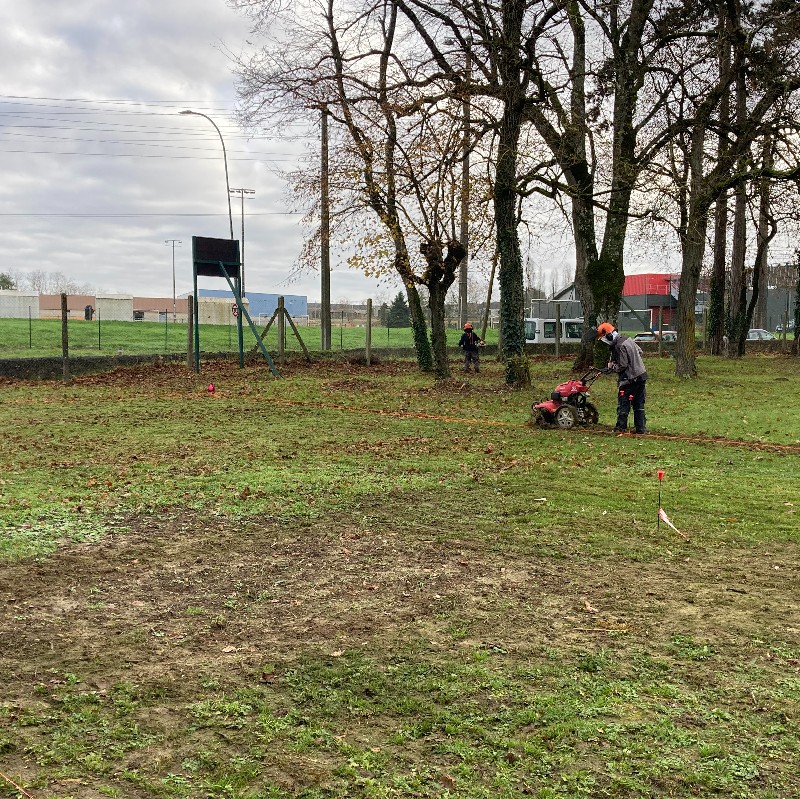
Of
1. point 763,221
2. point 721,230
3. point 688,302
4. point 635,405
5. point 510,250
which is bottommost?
point 635,405

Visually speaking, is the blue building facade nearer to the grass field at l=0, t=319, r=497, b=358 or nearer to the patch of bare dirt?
the grass field at l=0, t=319, r=497, b=358

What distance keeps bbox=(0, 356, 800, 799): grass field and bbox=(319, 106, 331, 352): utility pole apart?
1423 cm

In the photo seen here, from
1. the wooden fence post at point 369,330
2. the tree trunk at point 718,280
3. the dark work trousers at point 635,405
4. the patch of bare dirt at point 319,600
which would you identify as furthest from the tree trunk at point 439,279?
the patch of bare dirt at point 319,600

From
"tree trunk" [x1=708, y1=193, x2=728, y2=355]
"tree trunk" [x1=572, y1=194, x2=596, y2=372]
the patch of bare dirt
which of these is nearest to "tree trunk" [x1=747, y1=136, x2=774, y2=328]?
"tree trunk" [x1=708, y1=193, x2=728, y2=355]

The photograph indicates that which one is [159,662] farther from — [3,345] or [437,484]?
[3,345]

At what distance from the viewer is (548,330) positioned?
44.2m

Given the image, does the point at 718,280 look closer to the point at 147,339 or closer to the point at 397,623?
the point at 147,339

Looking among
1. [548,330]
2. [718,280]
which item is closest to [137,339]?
[548,330]

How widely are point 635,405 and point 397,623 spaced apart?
8.78 m

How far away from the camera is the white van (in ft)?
141

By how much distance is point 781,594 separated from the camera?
5.69m

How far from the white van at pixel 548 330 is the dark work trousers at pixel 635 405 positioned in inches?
1164

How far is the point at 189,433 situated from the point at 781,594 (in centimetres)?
940

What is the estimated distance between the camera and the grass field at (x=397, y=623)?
3523 millimetres
